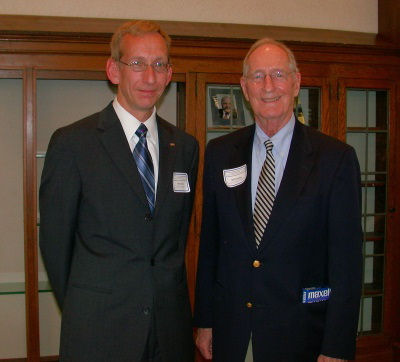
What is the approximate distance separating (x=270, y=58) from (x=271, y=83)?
0.09 metres

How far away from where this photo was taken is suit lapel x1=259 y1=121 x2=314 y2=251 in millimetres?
1614

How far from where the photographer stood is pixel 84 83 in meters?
3.17

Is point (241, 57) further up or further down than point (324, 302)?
further up

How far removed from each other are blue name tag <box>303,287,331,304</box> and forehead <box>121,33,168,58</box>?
950 mm

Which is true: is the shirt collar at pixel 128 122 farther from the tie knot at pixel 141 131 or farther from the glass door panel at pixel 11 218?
the glass door panel at pixel 11 218

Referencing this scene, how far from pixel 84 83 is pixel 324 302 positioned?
2176mm

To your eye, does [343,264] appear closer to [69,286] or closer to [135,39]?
[69,286]

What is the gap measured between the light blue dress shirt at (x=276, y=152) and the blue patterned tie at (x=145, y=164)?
358 millimetres

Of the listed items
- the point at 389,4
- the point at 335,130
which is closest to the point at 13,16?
the point at 335,130

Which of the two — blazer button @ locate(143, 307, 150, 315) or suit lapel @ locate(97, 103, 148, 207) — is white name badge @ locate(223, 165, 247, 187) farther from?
blazer button @ locate(143, 307, 150, 315)

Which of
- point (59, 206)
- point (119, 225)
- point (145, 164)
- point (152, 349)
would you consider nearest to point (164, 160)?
point (145, 164)

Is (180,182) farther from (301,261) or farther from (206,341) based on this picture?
(206,341)

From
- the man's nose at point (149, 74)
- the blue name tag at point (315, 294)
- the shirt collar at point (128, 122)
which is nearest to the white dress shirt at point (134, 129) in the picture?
the shirt collar at point (128, 122)

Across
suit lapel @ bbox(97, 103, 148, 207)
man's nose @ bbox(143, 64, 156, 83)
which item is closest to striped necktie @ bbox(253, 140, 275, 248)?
suit lapel @ bbox(97, 103, 148, 207)
